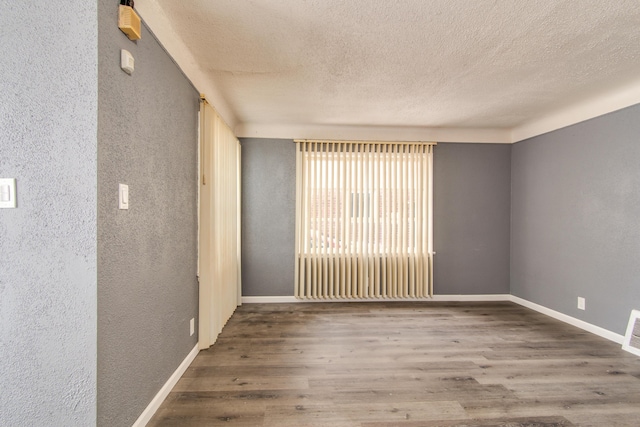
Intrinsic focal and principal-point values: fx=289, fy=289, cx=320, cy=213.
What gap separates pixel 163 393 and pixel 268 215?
2482 mm

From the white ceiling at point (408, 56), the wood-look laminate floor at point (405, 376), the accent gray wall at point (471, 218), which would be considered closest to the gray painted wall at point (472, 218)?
the accent gray wall at point (471, 218)

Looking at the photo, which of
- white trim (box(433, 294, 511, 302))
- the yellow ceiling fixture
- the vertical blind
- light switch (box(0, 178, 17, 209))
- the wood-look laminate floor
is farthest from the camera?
white trim (box(433, 294, 511, 302))

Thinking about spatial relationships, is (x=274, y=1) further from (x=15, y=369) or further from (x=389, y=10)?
(x=15, y=369)

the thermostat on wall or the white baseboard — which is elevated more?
the thermostat on wall

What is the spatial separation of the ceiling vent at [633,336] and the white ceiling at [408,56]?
2.05 metres

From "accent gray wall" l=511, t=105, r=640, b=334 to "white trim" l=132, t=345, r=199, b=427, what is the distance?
4053 millimetres

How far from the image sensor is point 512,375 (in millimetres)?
2270

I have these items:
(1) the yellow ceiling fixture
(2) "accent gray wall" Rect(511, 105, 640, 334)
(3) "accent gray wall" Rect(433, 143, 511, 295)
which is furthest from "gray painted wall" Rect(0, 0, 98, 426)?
(2) "accent gray wall" Rect(511, 105, 640, 334)

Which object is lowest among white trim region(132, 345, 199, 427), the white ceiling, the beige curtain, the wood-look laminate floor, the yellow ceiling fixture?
the wood-look laminate floor

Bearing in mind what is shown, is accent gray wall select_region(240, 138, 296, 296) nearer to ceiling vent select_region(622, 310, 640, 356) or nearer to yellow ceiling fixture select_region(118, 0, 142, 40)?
yellow ceiling fixture select_region(118, 0, 142, 40)

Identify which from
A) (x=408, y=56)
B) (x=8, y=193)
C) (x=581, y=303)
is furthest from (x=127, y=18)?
(x=581, y=303)

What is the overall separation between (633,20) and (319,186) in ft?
10.1

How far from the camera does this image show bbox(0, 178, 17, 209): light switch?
48.8 inches

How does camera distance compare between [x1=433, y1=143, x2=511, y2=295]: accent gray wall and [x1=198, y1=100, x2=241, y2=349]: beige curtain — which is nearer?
[x1=198, y1=100, x2=241, y2=349]: beige curtain
